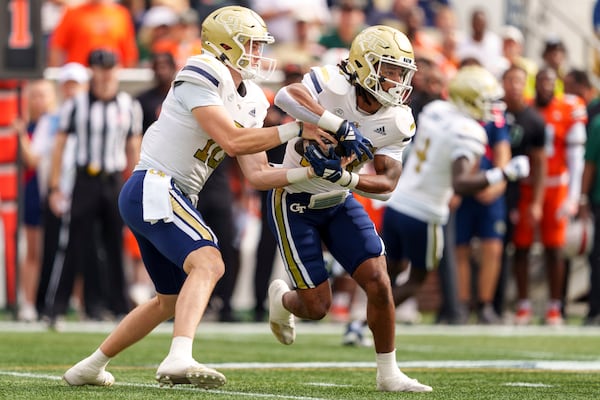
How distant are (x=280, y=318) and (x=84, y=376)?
1.33 meters

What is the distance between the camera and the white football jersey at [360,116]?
6629 mm

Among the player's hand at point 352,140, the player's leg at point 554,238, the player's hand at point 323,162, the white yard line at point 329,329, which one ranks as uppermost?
the player's hand at point 352,140

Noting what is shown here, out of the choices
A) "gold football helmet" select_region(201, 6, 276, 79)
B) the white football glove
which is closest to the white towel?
"gold football helmet" select_region(201, 6, 276, 79)

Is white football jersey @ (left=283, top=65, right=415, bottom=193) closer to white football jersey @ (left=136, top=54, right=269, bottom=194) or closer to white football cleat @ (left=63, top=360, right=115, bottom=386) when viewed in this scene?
white football jersey @ (left=136, top=54, right=269, bottom=194)

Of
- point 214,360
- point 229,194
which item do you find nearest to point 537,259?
point 229,194

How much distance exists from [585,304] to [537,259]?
0.62m

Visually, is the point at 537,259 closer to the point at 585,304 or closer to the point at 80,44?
the point at 585,304

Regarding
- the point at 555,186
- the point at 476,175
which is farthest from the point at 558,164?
the point at 476,175

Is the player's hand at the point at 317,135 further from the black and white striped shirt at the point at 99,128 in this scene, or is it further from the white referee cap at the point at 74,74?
the white referee cap at the point at 74,74

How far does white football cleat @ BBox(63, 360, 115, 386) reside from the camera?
636 centimetres

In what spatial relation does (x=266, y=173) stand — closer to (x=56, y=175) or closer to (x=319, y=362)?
(x=319, y=362)

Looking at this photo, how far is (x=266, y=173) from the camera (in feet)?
20.6

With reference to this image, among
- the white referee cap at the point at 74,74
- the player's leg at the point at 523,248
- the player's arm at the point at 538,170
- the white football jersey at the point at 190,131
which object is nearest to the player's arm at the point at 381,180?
the white football jersey at the point at 190,131

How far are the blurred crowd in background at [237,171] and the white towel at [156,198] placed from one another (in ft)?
14.7
